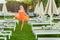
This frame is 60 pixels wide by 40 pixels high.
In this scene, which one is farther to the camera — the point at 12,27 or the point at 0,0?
the point at 0,0

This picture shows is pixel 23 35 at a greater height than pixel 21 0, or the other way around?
pixel 21 0

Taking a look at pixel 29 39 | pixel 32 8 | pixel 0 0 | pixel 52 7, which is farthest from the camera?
pixel 32 8

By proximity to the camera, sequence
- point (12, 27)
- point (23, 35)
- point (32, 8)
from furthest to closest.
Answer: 1. point (32, 8)
2. point (12, 27)
3. point (23, 35)

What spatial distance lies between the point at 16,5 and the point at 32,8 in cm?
184

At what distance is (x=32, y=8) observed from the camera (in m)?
23.1

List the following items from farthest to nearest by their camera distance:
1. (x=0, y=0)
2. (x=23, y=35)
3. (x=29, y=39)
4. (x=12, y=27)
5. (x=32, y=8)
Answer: (x=32, y=8), (x=0, y=0), (x=12, y=27), (x=23, y=35), (x=29, y=39)

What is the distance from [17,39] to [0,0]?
44.5ft

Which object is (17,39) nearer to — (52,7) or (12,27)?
(12,27)

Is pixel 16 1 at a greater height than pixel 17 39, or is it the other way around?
pixel 16 1

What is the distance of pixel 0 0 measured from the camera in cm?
2106

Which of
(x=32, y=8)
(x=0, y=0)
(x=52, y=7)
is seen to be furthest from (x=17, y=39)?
(x=32, y=8)

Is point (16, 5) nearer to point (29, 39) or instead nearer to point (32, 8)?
point (32, 8)

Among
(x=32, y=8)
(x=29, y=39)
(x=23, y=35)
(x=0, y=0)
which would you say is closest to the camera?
(x=29, y=39)

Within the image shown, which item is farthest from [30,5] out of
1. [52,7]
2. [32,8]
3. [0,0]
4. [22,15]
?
[22,15]
